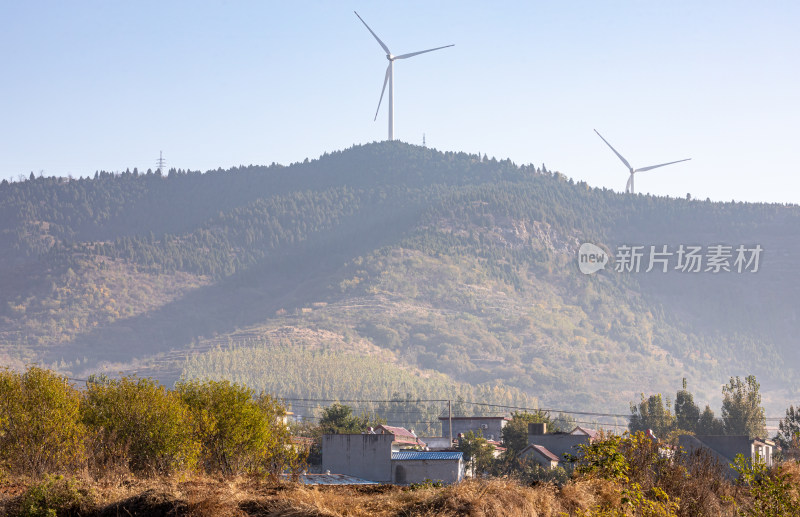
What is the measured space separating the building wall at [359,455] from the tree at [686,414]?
95926 mm

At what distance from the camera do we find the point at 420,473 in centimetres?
7544

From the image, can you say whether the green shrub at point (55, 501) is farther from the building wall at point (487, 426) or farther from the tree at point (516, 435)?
the building wall at point (487, 426)

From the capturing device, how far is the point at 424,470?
75875 mm

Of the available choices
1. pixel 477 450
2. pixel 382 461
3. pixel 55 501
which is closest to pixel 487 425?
pixel 477 450

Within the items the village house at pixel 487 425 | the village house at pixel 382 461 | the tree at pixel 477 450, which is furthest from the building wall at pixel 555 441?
the village house at pixel 487 425

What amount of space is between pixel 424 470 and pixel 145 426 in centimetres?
2690

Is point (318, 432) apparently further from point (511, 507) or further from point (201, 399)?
point (511, 507)

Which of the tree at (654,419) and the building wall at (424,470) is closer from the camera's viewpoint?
the building wall at (424,470)

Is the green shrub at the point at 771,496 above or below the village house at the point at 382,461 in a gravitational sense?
above

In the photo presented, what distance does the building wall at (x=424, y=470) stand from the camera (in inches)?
2955

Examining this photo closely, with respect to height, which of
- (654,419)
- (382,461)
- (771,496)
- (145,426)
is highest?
(771,496)

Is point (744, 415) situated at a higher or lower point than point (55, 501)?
higher

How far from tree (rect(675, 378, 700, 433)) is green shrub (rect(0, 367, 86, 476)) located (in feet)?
413

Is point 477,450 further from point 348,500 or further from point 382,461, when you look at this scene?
point 348,500
